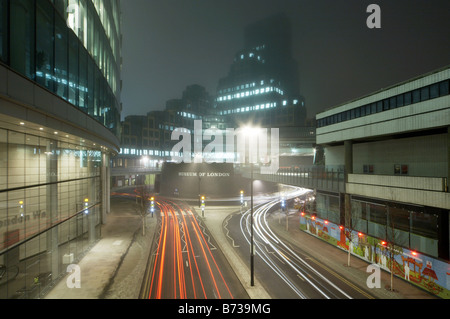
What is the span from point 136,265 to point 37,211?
8843mm

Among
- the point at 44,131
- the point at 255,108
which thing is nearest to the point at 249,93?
the point at 255,108

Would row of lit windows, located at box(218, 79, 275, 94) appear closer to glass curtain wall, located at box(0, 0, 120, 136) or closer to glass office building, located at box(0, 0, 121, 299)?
glass curtain wall, located at box(0, 0, 120, 136)

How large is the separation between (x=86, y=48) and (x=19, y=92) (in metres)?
12.5

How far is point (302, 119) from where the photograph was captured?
387 ft

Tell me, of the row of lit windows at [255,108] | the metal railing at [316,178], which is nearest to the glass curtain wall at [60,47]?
the metal railing at [316,178]

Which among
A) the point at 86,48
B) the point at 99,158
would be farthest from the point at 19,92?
the point at 99,158

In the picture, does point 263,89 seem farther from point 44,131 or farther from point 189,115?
point 44,131

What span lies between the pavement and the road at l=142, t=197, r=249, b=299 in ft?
2.53

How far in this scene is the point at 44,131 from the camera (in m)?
14.2

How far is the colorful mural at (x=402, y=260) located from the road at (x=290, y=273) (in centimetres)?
350

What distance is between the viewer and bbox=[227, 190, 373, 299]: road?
1669 cm

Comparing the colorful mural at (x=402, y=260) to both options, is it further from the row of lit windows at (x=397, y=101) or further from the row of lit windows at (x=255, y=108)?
the row of lit windows at (x=255, y=108)

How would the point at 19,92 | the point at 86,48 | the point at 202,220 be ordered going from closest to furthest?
the point at 19,92 < the point at 86,48 < the point at 202,220
